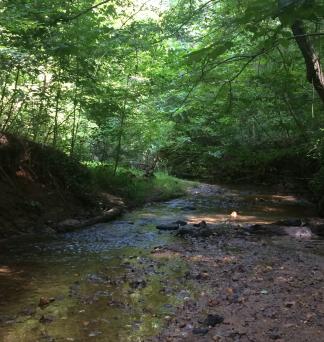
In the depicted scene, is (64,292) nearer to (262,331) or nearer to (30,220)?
(262,331)

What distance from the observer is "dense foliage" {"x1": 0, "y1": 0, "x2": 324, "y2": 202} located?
3881 millimetres

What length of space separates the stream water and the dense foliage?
244 cm

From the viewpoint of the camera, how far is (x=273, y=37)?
8.94 ft

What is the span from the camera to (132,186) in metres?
15.4

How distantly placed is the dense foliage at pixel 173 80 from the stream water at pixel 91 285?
8.01 ft

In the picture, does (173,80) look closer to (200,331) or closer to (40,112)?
(40,112)

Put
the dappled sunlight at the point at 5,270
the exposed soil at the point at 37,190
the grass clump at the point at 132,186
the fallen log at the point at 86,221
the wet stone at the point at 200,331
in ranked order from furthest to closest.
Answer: the grass clump at the point at 132,186 → the fallen log at the point at 86,221 → the exposed soil at the point at 37,190 → the dappled sunlight at the point at 5,270 → the wet stone at the point at 200,331

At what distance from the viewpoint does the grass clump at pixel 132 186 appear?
46.6 feet

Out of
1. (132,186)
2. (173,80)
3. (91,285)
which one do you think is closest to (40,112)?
(173,80)

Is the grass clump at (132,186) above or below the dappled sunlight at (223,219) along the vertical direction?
above

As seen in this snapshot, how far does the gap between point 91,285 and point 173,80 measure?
22.8ft

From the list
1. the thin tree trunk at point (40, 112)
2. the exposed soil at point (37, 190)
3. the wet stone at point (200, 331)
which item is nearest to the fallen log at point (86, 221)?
the exposed soil at point (37, 190)

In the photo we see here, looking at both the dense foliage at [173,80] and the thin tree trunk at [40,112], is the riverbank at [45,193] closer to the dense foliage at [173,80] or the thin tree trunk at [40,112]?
the thin tree trunk at [40,112]

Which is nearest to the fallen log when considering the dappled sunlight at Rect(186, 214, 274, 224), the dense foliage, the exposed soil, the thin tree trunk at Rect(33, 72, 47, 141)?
the exposed soil
